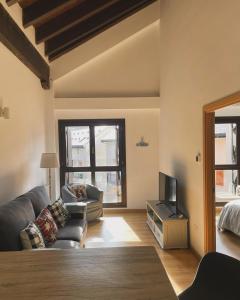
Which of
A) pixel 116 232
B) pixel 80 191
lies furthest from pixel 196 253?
pixel 80 191

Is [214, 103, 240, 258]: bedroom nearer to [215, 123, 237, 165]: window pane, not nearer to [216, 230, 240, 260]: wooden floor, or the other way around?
[215, 123, 237, 165]: window pane

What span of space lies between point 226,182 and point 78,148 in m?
3.65

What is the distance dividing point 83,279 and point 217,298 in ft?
2.42

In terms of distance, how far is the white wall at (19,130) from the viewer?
3.22 meters

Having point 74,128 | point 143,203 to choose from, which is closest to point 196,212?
point 143,203

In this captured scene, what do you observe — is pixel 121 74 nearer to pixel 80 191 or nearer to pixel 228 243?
pixel 80 191

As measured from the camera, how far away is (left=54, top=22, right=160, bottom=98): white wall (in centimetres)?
579

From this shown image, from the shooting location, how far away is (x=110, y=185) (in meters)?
6.23

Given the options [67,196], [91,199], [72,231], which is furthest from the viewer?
[91,199]

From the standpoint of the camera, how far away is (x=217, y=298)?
1372 mm

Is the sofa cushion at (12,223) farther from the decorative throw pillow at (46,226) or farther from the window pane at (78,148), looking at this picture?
the window pane at (78,148)

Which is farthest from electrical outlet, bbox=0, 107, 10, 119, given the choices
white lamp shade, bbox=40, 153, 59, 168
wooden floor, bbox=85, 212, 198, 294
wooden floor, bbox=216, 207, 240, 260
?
wooden floor, bbox=216, 207, 240, 260

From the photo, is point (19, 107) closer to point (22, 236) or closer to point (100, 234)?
point (22, 236)

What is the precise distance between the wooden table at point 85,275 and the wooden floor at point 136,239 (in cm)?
188
